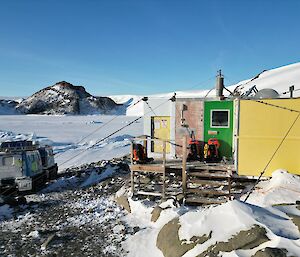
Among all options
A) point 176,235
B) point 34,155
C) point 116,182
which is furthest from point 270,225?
point 34,155

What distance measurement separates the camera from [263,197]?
8703 mm

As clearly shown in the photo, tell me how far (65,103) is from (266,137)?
79862mm

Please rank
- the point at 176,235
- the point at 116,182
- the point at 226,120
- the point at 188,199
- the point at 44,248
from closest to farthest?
the point at 176,235, the point at 44,248, the point at 188,199, the point at 226,120, the point at 116,182

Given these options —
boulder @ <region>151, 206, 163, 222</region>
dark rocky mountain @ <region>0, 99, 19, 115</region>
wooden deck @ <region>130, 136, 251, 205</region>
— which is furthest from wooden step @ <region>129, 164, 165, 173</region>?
dark rocky mountain @ <region>0, 99, 19, 115</region>

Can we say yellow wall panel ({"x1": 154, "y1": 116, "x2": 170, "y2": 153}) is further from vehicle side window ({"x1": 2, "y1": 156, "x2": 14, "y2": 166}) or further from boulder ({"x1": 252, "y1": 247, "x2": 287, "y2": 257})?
boulder ({"x1": 252, "y1": 247, "x2": 287, "y2": 257})

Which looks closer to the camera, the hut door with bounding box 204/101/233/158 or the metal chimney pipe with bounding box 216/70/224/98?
the hut door with bounding box 204/101/233/158

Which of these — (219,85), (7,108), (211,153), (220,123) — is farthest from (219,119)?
(7,108)

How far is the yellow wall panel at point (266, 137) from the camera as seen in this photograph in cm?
986

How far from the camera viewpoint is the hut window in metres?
12.7

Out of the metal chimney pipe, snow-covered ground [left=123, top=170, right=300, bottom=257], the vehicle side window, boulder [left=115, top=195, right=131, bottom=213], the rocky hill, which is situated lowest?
boulder [left=115, top=195, right=131, bottom=213]

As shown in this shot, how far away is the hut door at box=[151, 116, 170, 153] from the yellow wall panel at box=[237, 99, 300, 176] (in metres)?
4.75

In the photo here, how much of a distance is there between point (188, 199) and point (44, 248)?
456cm

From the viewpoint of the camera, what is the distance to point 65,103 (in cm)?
8475

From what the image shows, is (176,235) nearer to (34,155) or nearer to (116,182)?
(116,182)
